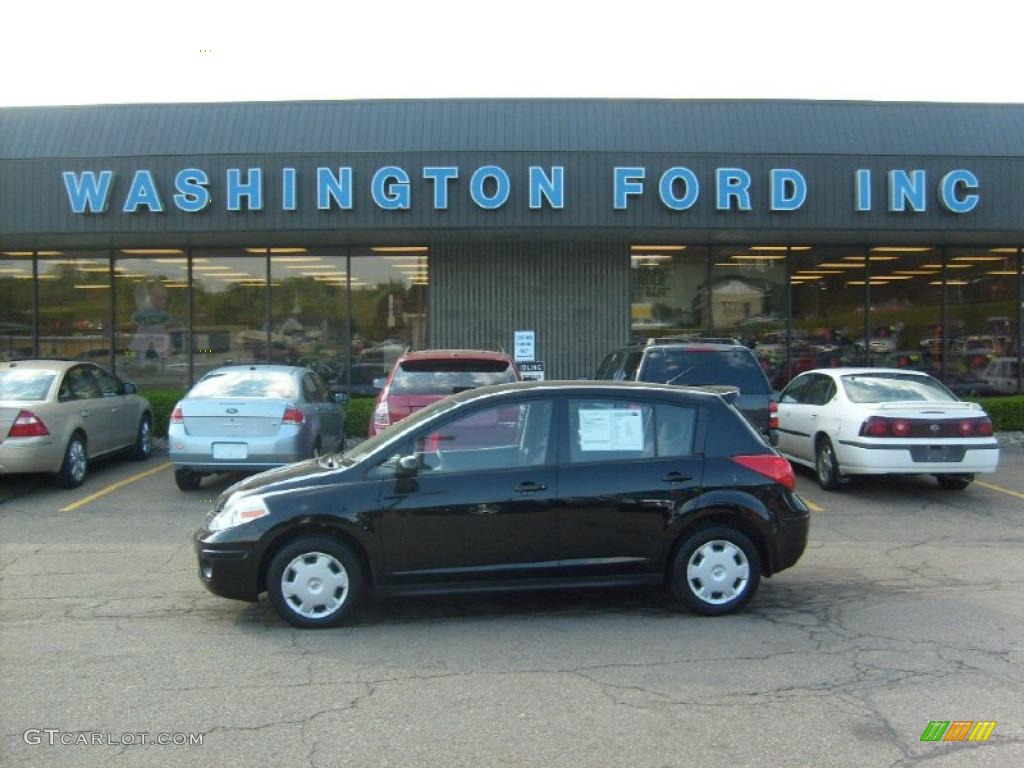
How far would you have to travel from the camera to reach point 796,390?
12.7m

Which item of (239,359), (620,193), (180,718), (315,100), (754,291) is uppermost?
(315,100)

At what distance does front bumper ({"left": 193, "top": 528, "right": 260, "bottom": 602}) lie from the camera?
606 cm

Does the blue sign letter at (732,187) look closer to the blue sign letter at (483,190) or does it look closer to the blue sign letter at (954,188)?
the blue sign letter at (954,188)

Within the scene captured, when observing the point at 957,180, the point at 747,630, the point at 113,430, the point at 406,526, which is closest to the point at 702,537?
the point at 747,630

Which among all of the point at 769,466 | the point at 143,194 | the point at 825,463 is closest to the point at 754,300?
the point at 825,463

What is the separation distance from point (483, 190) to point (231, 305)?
5.81 meters

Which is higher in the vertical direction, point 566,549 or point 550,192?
point 550,192

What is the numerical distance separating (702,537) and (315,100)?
1326cm

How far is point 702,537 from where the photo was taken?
6.31 m

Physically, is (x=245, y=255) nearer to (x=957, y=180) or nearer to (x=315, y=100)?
(x=315, y=100)

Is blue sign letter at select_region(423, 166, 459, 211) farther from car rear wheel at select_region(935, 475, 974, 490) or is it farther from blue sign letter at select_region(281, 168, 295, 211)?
car rear wheel at select_region(935, 475, 974, 490)

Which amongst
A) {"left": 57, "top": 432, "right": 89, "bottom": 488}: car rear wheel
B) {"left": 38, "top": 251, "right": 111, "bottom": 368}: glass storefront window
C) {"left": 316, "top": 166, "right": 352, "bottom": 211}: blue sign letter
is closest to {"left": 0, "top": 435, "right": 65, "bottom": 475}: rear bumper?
{"left": 57, "top": 432, "right": 89, "bottom": 488}: car rear wheel

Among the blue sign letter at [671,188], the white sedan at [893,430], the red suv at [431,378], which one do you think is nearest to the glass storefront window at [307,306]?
the blue sign letter at [671,188]

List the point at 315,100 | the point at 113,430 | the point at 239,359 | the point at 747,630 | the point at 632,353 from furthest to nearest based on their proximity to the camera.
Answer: the point at 239,359 < the point at 315,100 < the point at 113,430 < the point at 632,353 < the point at 747,630
